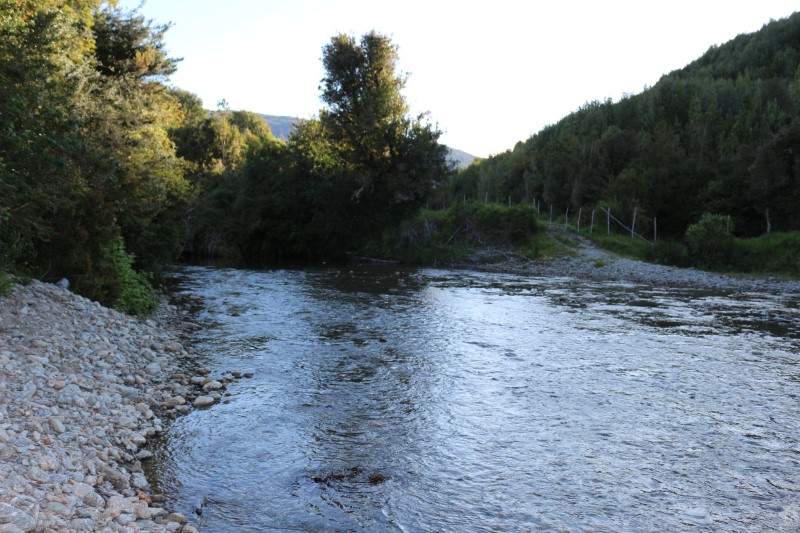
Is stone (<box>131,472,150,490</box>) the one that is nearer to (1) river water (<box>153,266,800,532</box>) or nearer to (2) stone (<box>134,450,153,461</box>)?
(1) river water (<box>153,266,800,532</box>)

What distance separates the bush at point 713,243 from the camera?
3419cm

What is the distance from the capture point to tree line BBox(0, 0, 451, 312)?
451 inches

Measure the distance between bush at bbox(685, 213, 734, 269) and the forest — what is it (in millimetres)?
6146

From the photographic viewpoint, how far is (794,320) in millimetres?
18688

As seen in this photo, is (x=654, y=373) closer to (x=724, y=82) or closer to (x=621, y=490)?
(x=621, y=490)

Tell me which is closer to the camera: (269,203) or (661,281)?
(661,281)

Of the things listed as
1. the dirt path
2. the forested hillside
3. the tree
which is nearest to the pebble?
the dirt path

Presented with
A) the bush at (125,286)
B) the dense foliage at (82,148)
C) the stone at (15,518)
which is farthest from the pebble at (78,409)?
the bush at (125,286)

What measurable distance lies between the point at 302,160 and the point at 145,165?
1127 inches

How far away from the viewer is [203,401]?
9.74 metres

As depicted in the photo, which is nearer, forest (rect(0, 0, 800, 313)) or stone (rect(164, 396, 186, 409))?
stone (rect(164, 396, 186, 409))

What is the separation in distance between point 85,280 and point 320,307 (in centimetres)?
810

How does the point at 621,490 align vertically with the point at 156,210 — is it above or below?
below

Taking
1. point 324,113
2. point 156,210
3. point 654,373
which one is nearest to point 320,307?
point 156,210
